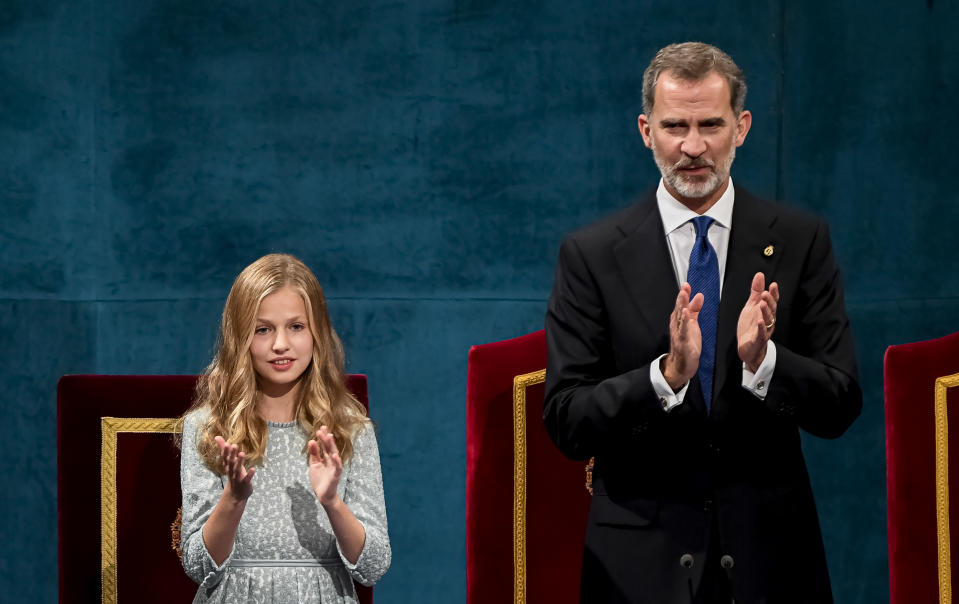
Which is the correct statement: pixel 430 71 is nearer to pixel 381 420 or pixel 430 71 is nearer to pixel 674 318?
pixel 381 420

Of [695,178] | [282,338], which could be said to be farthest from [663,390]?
[282,338]

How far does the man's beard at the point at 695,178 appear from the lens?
Answer: 5.41ft

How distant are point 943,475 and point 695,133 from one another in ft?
3.62

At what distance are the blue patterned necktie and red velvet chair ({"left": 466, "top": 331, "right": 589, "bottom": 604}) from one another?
69cm

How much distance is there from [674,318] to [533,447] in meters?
0.85

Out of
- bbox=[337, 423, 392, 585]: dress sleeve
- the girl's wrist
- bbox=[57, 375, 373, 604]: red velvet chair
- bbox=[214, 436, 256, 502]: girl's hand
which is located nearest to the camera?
bbox=[214, 436, 256, 502]: girl's hand

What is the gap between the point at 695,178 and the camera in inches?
65.1

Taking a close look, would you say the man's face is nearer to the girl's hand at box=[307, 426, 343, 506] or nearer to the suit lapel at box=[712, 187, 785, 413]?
the suit lapel at box=[712, 187, 785, 413]

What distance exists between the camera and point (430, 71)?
2.95 m

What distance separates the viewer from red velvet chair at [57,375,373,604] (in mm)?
2217

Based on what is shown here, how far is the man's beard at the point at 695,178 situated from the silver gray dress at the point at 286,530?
0.80m

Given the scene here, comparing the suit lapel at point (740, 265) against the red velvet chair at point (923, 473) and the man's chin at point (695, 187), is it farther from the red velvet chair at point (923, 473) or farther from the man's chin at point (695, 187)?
the red velvet chair at point (923, 473)

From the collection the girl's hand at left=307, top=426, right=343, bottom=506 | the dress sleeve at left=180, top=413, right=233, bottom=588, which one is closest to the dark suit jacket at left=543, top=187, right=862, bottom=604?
the girl's hand at left=307, top=426, right=343, bottom=506

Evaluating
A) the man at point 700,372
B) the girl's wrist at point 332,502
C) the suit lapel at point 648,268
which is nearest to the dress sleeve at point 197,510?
the girl's wrist at point 332,502
